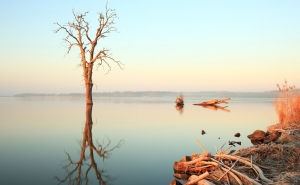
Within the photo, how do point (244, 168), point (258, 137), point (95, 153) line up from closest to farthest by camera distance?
1. point (244, 168)
2. point (95, 153)
3. point (258, 137)

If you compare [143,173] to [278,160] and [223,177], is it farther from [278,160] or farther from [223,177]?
[278,160]

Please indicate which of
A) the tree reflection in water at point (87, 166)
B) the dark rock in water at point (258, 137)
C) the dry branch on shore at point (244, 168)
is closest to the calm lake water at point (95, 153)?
the tree reflection in water at point (87, 166)

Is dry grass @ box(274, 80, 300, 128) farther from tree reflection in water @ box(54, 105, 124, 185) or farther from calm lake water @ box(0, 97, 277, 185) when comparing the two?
tree reflection in water @ box(54, 105, 124, 185)

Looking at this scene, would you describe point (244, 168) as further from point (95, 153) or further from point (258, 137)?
point (258, 137)

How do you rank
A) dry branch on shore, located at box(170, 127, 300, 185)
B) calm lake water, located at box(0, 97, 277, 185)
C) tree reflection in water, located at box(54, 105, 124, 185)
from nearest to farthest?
dry branch on shore, located at box(170, 127, 300, 185), tree reflection in water, located at box(54, 105, 124, 185), calm lake water, located at box(0, 97, 277, 185)

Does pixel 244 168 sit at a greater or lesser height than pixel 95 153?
greater

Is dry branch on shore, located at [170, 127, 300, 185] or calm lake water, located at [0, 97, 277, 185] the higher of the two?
dry branch on shore, located at [170, 127, 300, 185]

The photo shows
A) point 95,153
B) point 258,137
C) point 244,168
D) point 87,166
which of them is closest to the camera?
point 244,168

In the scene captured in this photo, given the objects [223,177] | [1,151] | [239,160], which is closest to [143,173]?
[223,177]

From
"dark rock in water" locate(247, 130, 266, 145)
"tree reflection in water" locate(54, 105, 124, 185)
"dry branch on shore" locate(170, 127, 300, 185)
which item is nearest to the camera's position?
"dry branch on shore" locate(170, 127, 300, 185)

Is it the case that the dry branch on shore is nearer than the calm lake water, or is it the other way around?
the dry branch on shore

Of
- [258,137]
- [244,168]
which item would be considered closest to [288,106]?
[258,137]

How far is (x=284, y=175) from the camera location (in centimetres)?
476

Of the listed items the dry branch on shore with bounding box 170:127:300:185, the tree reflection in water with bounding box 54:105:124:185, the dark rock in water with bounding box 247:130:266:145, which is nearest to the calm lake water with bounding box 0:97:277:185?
the tree reflection in water with bounding box 54:105:124:185
